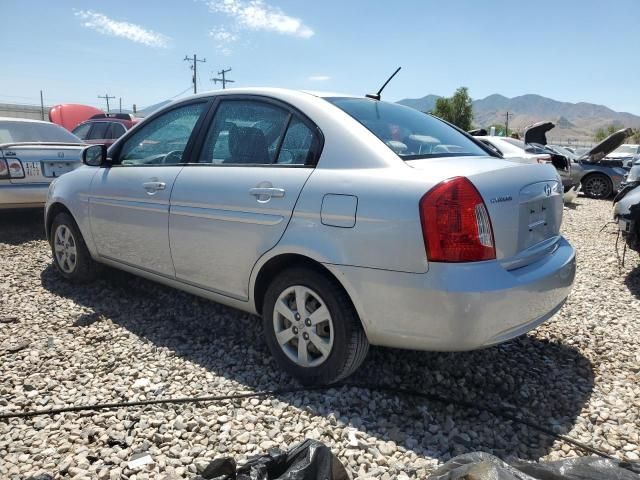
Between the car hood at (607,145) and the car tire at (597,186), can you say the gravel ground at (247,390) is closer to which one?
the car hood at (607,145)

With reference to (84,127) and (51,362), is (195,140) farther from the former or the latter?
(84,127)

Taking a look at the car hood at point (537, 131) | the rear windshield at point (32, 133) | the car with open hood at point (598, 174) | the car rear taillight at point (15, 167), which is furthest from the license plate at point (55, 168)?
the car with open hood at point (598, 174)

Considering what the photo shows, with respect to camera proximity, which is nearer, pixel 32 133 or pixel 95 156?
pixel 95 156

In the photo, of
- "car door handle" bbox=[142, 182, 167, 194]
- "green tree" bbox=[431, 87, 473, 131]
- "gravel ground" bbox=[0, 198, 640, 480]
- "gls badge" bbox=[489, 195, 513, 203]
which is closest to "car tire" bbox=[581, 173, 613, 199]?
"gravel ground" bbox=[0, 198, 640, 480]

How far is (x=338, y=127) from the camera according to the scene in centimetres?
269

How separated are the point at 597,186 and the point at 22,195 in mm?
14040

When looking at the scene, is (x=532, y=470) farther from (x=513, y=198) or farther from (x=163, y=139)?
(x=163, y=139)

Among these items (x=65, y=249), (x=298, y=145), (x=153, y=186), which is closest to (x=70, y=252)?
(x=65, y=249)

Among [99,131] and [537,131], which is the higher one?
[537,131]

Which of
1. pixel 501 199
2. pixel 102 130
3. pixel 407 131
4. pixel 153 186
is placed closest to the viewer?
pixel 501 199

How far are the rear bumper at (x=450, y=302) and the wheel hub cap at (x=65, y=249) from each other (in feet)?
9.92

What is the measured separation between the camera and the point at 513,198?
242 cm

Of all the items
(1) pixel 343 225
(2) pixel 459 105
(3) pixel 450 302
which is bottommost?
(3) pixel 450 302

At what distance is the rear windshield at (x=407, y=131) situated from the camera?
2715 millimetres
